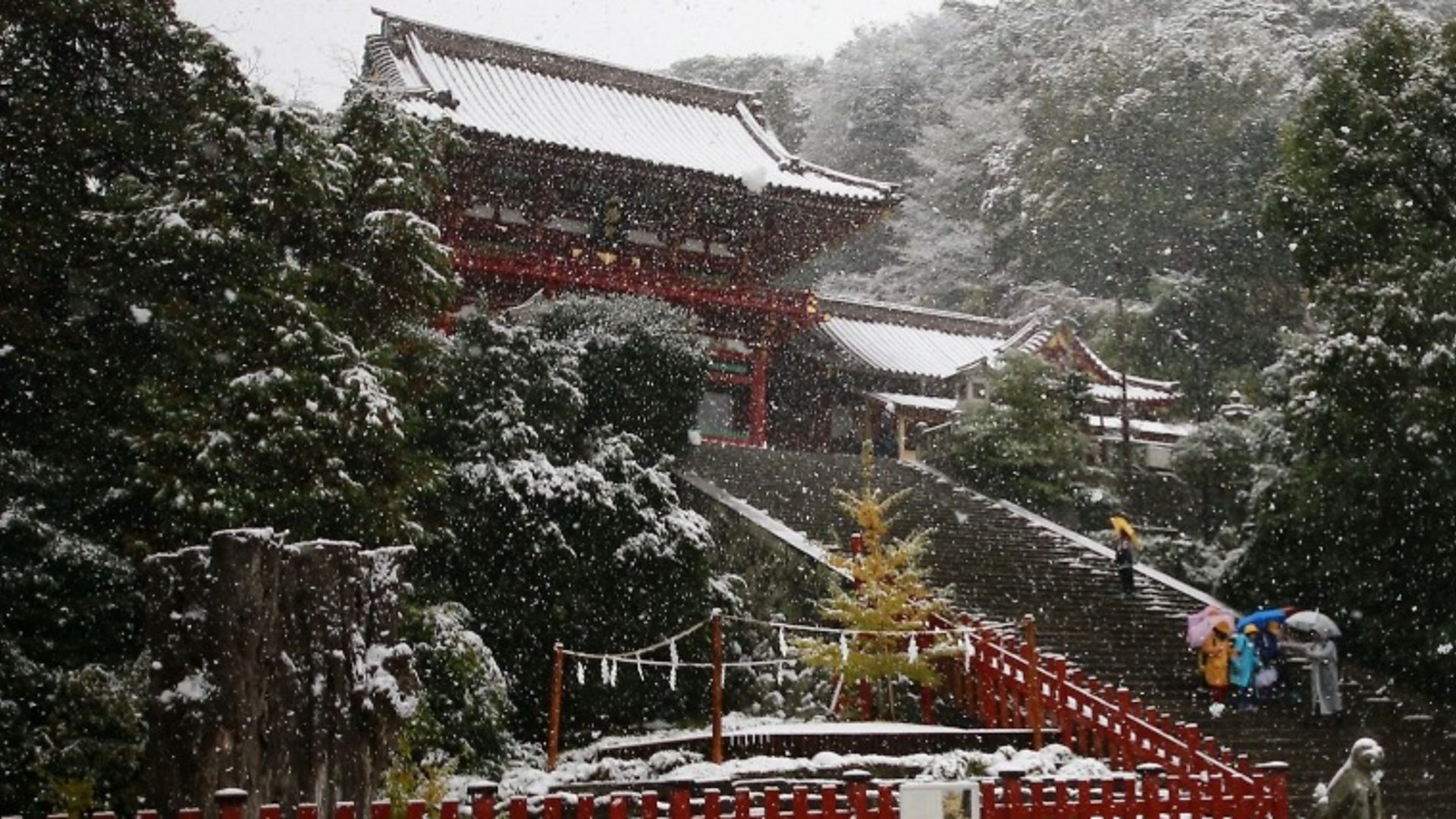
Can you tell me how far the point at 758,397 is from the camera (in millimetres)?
22109

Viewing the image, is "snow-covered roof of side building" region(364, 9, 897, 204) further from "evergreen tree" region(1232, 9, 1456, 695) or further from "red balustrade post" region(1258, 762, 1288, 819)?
"red balustrade post" region(1258, 762, 1288, 819)

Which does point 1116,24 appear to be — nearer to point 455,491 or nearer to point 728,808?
point 455,491

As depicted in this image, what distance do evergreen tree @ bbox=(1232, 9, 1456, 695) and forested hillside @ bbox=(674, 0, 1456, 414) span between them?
39.4 feet

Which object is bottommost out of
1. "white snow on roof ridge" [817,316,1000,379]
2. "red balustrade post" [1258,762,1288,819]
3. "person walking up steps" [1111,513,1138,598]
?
"red balustrade post" [1258,762,1288,819]

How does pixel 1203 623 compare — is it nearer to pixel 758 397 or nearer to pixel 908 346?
pixel 758 397

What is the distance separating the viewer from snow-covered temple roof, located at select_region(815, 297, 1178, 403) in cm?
2506

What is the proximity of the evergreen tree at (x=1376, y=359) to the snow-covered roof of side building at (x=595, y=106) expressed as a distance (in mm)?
8008

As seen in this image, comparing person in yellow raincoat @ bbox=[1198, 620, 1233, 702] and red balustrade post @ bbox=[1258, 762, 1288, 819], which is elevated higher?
person in yellow raincoat @ bbox=[1198, 620, 1233, 702]

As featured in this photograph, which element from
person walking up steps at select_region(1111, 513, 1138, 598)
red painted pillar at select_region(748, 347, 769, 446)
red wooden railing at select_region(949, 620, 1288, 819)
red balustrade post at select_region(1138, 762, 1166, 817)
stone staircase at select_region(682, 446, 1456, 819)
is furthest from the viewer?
red painted pillar at select_region(748, 347, 769, 446)

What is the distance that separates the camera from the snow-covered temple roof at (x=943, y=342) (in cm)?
2506

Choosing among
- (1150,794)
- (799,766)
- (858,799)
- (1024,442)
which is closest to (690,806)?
(858,799)

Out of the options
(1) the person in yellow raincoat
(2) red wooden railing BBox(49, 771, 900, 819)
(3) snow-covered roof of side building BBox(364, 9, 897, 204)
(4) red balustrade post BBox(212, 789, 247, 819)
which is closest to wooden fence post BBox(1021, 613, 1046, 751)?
(1) the person in yellow raincoat

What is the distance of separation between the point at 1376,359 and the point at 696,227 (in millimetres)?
10924

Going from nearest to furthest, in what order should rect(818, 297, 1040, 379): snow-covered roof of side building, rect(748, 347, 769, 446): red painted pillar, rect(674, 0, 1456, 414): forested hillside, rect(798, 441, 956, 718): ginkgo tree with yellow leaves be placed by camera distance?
rect(798, 441, 956, 718): ginkgo tree with yellow leaves
rect(748, 347, 769, 446): red painted pillar
rect(818, 297, 1040, 379): snow-covered roof of side building
rect(674, 0, 1456, 414): forested hillside
